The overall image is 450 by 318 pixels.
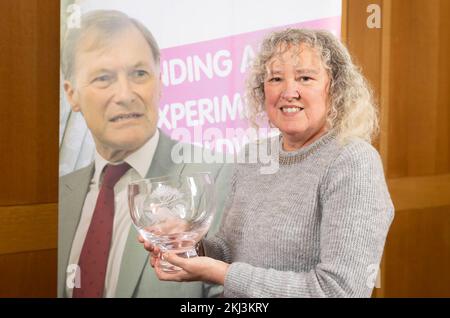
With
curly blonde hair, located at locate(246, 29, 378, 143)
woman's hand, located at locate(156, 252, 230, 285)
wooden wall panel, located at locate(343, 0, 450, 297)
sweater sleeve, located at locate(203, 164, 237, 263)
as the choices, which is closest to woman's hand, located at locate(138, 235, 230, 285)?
woman's hand, located at locate(156, 252, 230, 285)

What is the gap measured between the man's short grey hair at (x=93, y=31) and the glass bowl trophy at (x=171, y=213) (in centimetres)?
50

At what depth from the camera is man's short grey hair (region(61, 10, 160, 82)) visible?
5.97 feet

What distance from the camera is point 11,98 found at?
1.91 metres

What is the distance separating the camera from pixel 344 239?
1384 mm

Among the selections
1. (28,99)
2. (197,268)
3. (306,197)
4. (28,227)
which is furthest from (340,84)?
(28,227)

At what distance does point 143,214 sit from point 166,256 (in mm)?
111

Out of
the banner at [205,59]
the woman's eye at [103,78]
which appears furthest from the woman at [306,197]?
the woman's eye at [103,78]

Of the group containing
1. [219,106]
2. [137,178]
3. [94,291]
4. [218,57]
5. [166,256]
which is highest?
[218,57]

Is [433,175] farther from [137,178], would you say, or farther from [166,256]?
[166,256]

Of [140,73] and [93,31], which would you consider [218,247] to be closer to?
[140,73]

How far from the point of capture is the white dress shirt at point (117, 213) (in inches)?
74.5

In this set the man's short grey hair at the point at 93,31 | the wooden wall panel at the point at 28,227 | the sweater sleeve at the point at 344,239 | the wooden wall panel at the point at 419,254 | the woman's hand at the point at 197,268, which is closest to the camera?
the sweater sleeve at the point at 344,239

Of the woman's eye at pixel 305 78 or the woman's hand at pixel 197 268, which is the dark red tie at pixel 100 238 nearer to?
the woman's hand at pixel 197 268
